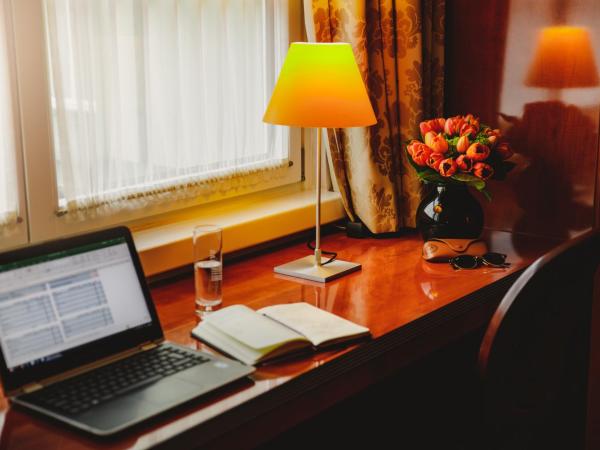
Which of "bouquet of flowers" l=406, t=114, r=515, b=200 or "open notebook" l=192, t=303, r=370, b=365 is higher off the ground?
"bouquet of flowers" l=406, t=114, r=515, b=200

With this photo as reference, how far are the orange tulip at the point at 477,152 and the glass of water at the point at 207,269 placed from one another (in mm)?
692

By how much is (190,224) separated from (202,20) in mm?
500

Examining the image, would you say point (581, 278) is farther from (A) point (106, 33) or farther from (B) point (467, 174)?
(A) point (106, 33)

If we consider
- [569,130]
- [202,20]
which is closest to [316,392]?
[202,20]

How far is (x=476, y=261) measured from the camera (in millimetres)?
2125

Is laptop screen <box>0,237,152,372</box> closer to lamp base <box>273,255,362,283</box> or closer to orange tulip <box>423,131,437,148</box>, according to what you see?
lamp base <box>273,255,362,283</box>

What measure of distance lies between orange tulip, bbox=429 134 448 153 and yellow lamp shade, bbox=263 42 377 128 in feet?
0.87

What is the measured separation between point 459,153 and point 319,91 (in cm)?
45

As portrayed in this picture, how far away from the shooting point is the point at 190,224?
84.1 inches

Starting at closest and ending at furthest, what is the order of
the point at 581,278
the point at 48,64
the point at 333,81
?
the point at 581,278 → the point at 48,64 → the point at 333,81

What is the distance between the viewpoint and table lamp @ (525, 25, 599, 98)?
2277 mm

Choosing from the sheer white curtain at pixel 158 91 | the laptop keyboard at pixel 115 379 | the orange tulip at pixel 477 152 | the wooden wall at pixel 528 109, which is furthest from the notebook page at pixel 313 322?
the wooden wall at pixel 528 109

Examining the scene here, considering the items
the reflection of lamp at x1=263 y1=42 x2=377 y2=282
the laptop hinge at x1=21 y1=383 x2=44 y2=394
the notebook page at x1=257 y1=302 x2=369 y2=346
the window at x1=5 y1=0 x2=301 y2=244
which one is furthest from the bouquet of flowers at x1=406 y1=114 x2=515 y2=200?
the laptop hinge at x1=21 y1=383 x2=44 y2=394

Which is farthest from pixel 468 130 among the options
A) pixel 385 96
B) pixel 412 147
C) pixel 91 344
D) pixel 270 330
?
pixel 91 344
